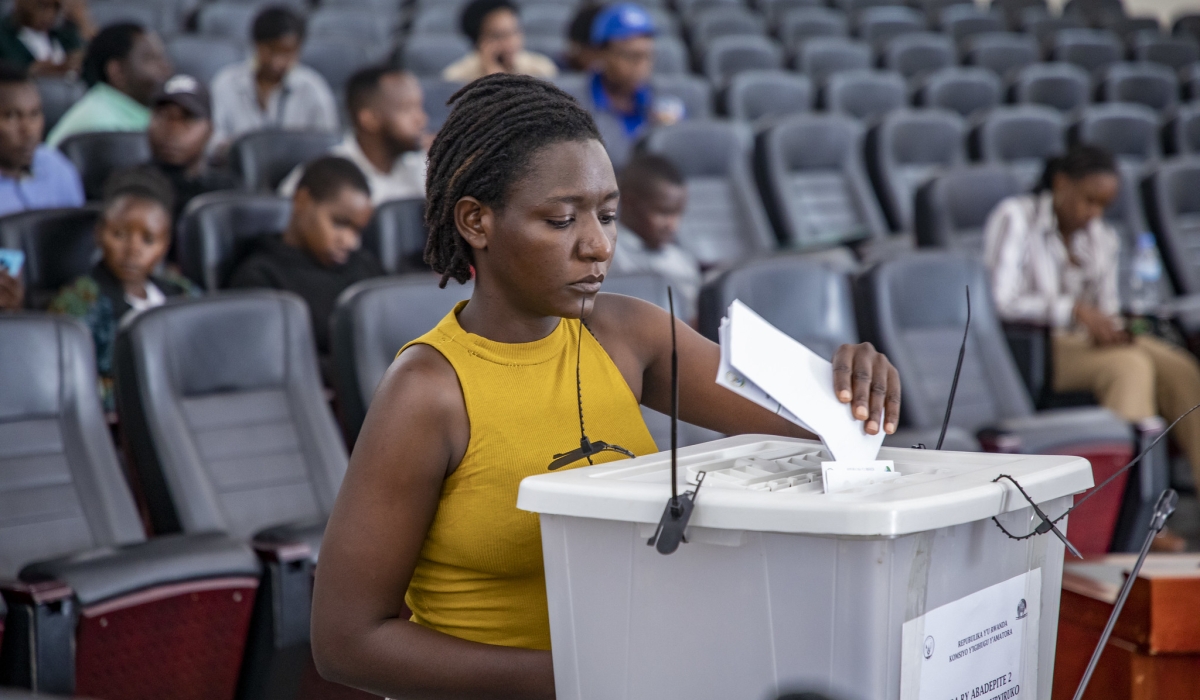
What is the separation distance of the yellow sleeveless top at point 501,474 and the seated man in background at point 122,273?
196 cm

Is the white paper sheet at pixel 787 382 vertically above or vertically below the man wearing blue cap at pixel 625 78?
below

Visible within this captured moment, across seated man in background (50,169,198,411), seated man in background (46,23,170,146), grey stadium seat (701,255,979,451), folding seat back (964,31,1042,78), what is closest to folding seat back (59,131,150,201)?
seated man in background (46,23,170,146)

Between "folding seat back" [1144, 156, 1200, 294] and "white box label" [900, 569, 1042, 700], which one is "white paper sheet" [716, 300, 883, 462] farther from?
"folding seat back" [1144, 156, 1200, 294]

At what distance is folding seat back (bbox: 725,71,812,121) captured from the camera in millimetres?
5719

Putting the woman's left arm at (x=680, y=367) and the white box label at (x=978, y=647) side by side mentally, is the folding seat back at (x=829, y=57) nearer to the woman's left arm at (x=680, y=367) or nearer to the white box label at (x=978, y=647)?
the woman's left arm at (x=680, y=367)

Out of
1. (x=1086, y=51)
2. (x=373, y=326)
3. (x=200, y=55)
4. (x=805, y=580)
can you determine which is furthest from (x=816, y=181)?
(x=805, y=580)

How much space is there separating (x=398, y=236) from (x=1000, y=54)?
5.24 metres

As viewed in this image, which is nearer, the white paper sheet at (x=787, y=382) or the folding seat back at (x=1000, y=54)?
the white paper sheet at (x=787, y=382)

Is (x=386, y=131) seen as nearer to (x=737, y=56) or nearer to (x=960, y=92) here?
(x=737, y=56)

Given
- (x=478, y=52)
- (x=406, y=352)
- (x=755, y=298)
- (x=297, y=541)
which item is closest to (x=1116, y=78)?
(x=478, y=52)

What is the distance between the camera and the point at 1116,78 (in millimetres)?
6918

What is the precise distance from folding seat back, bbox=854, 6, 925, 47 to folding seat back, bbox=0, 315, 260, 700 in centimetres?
627

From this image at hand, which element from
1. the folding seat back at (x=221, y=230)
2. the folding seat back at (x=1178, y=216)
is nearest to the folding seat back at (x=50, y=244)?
the folding seat back at (x=221, y=230)

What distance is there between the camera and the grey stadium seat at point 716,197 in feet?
15.9
